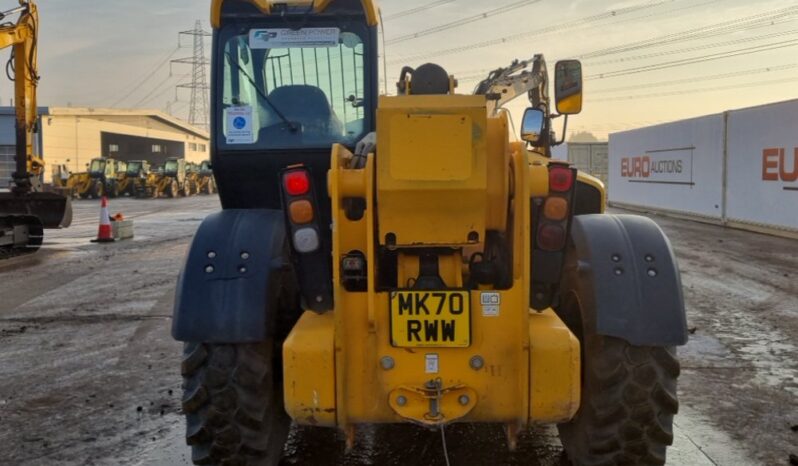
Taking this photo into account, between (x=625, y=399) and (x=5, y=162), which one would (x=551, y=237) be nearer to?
(x=625, y=399)

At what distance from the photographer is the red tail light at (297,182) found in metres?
3.14

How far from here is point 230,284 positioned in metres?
3.31

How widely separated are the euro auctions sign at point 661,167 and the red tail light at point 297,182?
62.5ft

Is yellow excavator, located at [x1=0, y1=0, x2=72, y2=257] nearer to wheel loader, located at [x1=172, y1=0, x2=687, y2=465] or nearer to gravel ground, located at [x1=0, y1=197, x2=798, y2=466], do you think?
gravel ground, located at [x1=0, y1=197, x2=798, y2=466]

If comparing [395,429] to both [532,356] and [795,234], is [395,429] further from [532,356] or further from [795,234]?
[795,234]

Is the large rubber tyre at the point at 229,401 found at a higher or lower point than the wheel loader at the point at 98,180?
lower

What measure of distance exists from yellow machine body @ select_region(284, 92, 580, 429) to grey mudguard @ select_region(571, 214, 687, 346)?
25 cm

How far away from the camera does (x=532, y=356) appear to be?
301 centimetres

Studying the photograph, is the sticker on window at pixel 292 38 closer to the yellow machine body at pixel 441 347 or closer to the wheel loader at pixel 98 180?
the yellow machine body at pixel 441 347

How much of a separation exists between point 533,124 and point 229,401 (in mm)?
Answer: 3532

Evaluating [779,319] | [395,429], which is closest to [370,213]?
[395,429]

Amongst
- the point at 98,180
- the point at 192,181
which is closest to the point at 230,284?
the point at 98,180

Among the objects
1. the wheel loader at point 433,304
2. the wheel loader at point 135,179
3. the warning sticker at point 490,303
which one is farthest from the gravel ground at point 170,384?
the wheel loader at point 135,179

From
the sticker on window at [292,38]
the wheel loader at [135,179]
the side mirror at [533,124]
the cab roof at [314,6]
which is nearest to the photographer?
the cab roof at [314,6]
